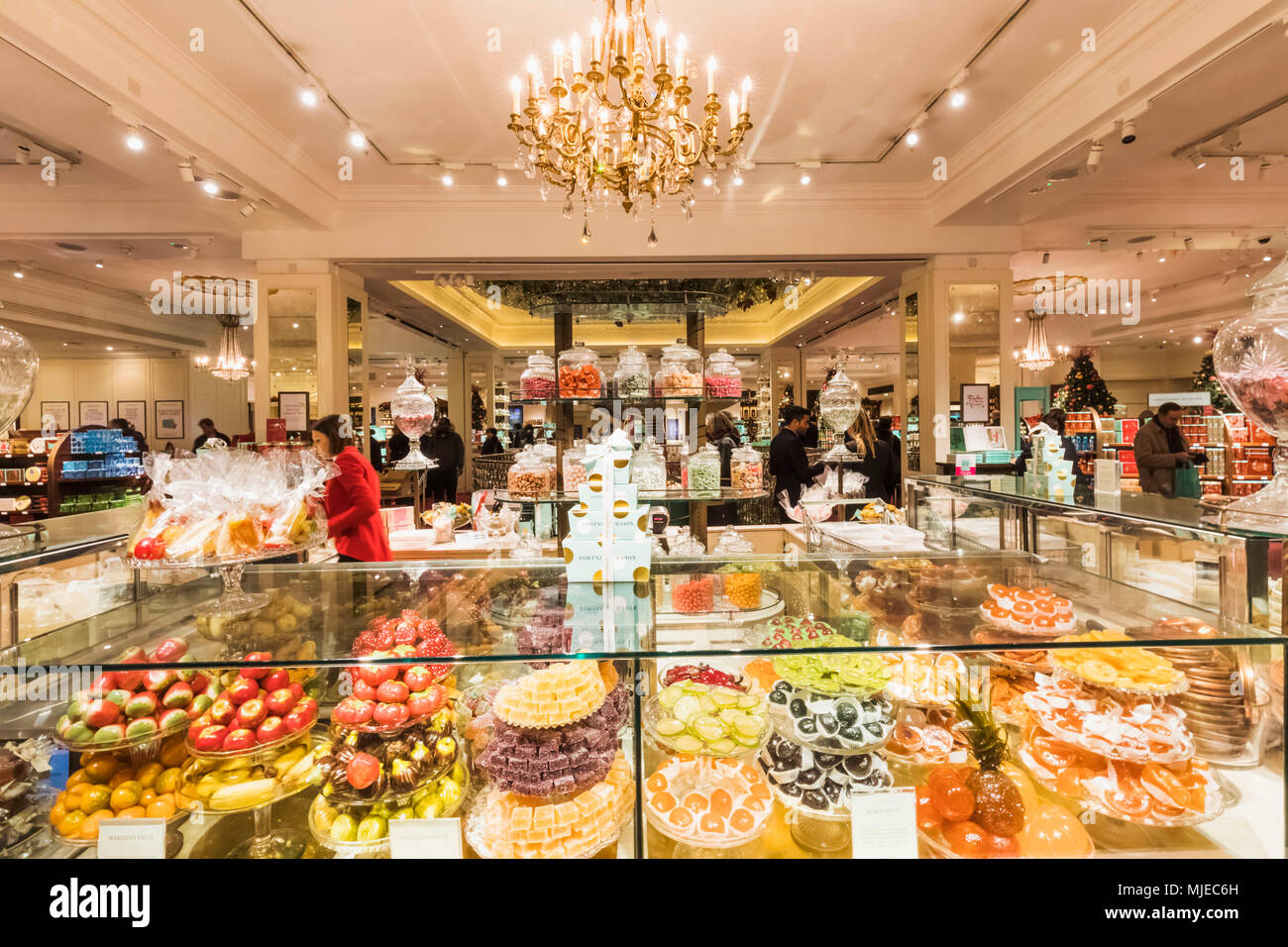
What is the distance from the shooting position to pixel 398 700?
1.47 meters

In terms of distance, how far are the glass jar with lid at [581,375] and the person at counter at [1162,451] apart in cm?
650

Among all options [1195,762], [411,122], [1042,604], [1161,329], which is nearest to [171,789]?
[1042,604]

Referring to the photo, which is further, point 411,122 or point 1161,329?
point 1161,329

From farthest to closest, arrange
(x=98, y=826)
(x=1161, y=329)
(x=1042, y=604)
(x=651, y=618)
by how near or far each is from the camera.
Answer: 1. (x=1161, y=329)
2. (x=1042, y=604)
3. (x=651, y=618)
4. (x=98, y=826)

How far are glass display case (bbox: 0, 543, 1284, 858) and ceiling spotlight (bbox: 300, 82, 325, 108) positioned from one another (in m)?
4.03

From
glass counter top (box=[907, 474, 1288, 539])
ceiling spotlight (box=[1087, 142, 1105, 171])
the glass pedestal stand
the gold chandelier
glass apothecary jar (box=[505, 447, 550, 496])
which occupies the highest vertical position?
ceiling spotlight (box=[1087, 142, 1105, 171])

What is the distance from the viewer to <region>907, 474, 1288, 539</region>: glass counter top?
1.59 m

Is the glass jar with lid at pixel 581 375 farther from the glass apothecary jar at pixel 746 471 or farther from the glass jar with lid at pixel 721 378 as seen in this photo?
the glass apothecary jar at pixel 746 471

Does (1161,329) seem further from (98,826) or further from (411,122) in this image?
(98,826)

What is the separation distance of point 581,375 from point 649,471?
0.73m

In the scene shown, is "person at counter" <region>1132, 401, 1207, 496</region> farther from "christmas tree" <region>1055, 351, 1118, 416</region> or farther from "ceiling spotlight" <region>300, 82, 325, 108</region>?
"ceiling spotlight" <region>300, 82, 325, 108</region>

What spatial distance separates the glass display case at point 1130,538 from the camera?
1361mm

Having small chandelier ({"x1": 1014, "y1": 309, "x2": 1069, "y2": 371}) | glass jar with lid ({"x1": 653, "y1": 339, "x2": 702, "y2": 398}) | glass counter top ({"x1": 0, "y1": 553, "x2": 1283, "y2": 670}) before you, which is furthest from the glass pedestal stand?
small chandelier ({"x1": 1014, "y1": 309, "x2": 1069, "y2": 371})

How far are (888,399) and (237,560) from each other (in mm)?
22898
